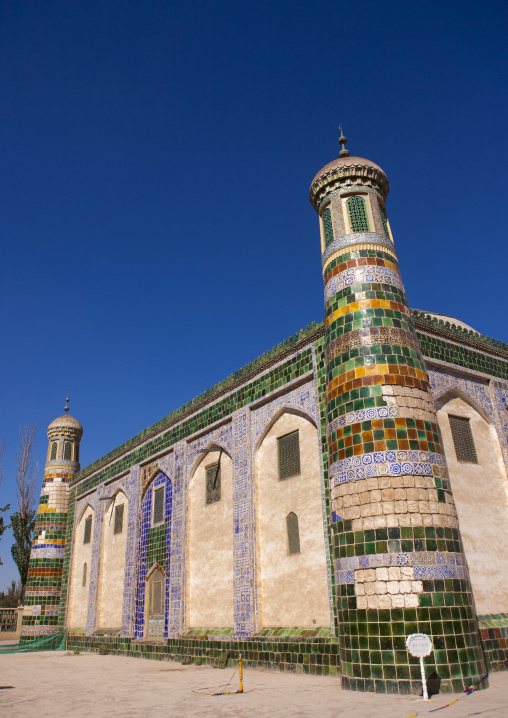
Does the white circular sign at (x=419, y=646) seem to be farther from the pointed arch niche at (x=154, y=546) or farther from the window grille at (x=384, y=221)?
the pointed arch niche at (x=154, y=546)

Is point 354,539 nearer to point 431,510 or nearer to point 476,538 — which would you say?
point 431,510

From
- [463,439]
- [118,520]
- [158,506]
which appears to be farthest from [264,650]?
[118,520]

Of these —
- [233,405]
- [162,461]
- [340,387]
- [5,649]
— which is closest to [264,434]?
[233,405]

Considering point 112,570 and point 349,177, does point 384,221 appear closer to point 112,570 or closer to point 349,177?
point 349,177

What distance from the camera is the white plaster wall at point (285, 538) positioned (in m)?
11.3

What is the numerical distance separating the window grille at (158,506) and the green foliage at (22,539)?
14751 mm

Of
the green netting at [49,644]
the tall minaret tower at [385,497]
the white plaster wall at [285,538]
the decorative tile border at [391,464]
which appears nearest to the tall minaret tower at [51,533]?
the green netting at [49,644]

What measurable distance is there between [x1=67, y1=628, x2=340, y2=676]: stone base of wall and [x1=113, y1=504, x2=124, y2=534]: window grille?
14.7ft

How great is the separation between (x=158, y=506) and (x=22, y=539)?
15709 millimetres

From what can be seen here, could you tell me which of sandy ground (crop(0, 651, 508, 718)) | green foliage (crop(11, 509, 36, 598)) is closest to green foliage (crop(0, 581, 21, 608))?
green foliage (crop(11, 509, 36, 598))

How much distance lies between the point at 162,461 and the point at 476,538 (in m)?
10.2

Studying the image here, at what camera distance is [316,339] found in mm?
12594

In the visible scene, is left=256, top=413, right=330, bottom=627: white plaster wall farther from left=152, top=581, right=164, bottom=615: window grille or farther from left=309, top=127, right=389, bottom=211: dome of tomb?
left=152, top=581, right=164, bottom=615: window grille

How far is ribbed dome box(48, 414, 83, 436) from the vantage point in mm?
26453
